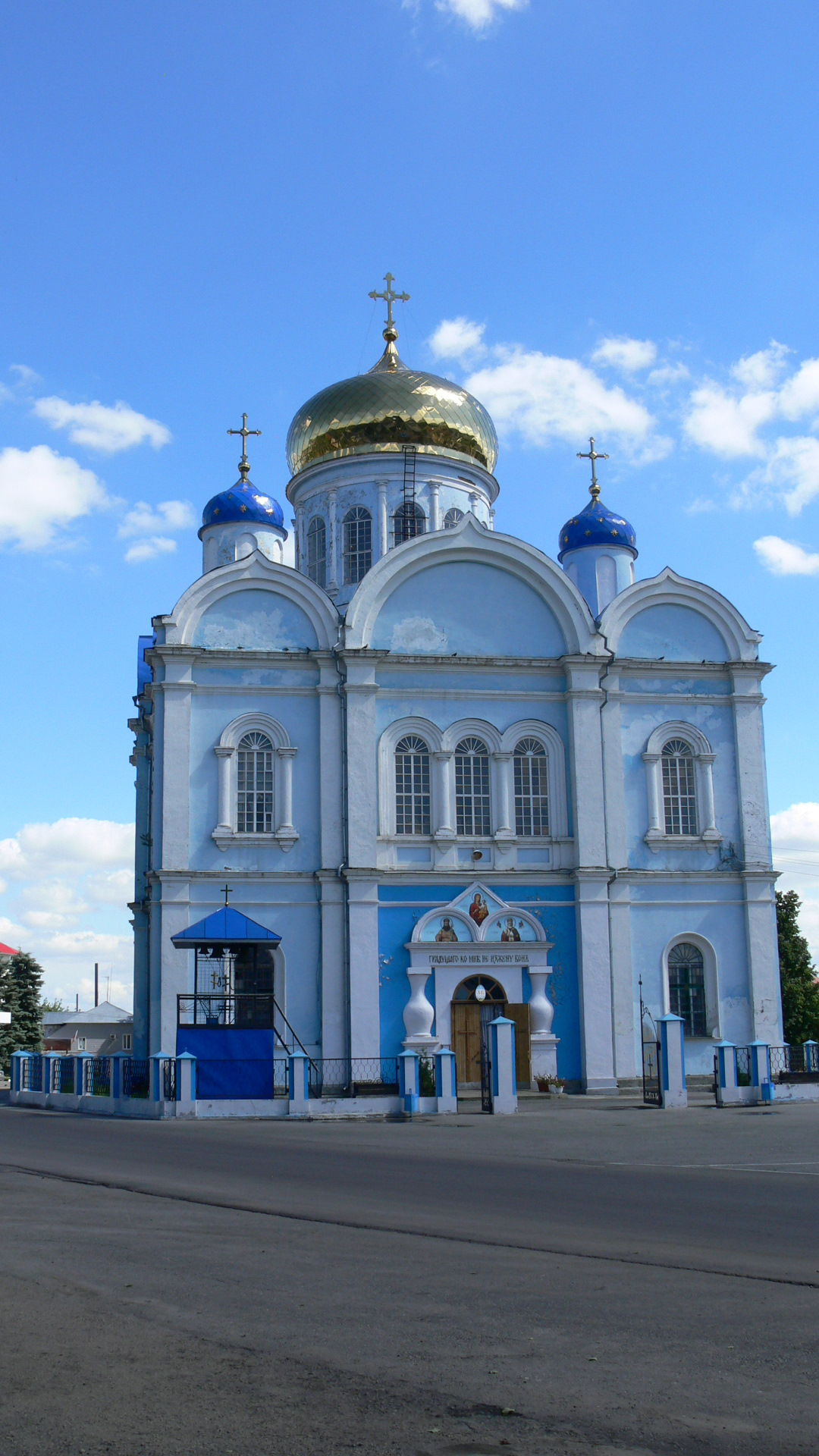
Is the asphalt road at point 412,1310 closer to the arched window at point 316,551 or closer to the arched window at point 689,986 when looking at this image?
the arched window at point 689,986

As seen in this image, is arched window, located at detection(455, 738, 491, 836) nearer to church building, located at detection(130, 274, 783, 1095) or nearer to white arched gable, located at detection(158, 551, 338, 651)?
church building, located at detection(130, 274, 783, 1095)

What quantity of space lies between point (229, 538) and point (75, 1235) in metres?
22.4

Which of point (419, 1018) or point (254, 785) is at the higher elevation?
point (254, 785)

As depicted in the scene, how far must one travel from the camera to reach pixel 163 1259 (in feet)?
24.3

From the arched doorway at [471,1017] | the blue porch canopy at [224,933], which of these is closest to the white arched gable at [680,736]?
the arched doorway at [471,1017]

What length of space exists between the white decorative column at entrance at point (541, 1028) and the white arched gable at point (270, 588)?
7127mm

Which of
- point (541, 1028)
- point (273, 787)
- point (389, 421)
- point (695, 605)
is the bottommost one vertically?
point (541, 1028)

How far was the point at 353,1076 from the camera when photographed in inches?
924

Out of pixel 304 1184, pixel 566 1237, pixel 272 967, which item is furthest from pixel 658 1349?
pixel 272 967

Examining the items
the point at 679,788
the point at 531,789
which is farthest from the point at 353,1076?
the point at 679,788

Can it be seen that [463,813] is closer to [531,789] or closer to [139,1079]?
[531,789]

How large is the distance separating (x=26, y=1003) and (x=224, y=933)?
1006 inches

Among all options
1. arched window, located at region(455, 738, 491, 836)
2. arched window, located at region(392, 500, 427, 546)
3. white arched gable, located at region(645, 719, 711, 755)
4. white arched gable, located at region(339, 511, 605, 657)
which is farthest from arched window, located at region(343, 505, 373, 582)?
white arched gable, located at region(645, 719, 711, 755)

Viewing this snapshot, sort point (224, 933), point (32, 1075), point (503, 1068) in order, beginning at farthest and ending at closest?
1. point (32, 1075)
2. point (224, 933)
3. point (503, 1068)
